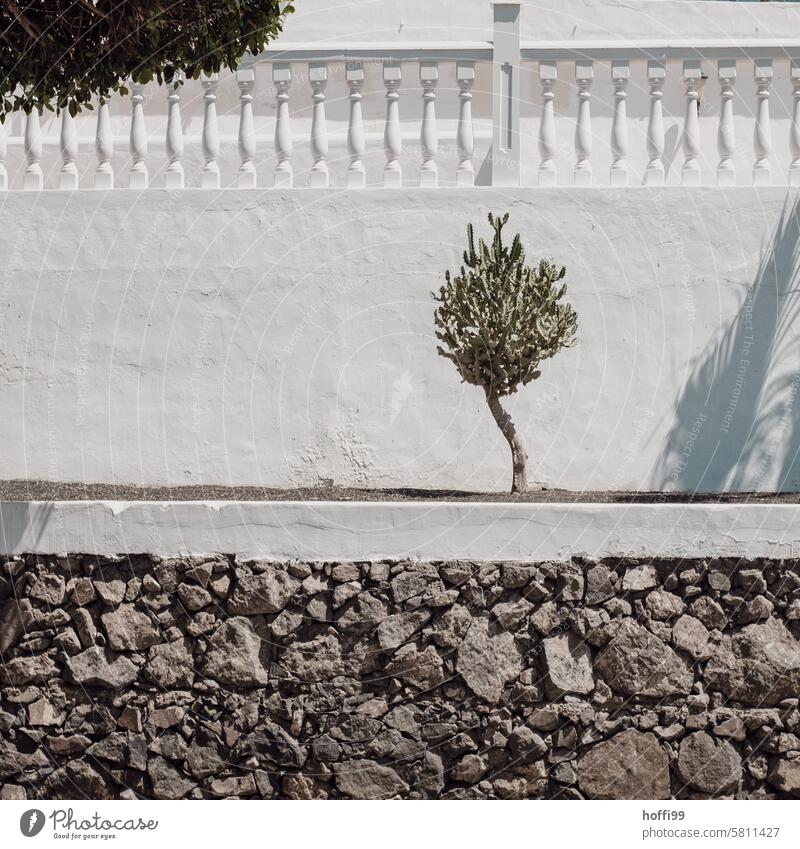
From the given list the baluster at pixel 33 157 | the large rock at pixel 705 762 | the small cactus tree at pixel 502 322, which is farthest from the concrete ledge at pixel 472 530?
the baluster at pixel 33 157

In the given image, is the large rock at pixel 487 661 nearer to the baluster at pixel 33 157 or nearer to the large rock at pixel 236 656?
the large rock at pixel 236 656

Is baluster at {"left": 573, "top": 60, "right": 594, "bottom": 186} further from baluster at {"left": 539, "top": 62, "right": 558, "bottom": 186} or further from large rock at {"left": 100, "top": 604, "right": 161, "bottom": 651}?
large rock at {"left": 100, "top": 604, "right": 161, "bottom": 651}

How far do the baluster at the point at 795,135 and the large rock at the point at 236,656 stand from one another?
16.3ft

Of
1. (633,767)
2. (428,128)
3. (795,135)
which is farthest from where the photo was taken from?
(428,128)

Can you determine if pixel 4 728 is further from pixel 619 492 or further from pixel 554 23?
pixel 554 23

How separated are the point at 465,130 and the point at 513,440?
2333 millimetres

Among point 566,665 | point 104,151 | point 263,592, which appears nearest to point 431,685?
point 566,665

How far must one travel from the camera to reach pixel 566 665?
22.9 ft

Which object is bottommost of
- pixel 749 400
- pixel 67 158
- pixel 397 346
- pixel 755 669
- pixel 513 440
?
pixel 755 669

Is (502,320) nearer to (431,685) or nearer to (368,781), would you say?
(431,685)

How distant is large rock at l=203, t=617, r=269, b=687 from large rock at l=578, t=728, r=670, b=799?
75.6 inches

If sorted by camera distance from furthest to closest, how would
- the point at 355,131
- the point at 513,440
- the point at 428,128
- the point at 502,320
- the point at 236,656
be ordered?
the point at 355,131, the point at 428,128, the point at 513,440, the point at 502,320, the point at 236,656

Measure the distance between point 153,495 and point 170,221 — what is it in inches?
78.6

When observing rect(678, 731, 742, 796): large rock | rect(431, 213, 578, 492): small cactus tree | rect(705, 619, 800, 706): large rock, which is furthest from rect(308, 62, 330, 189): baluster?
rect(678, 731, 742, 796): large rock
